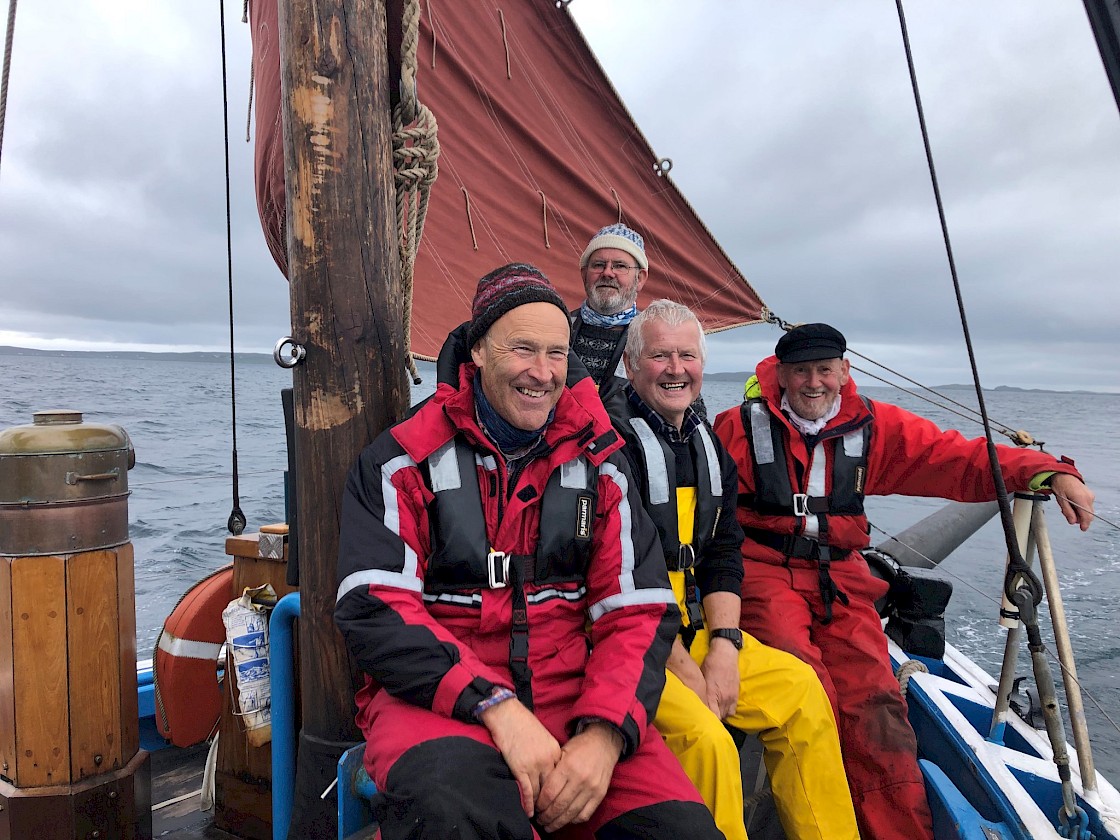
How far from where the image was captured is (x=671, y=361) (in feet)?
7.54

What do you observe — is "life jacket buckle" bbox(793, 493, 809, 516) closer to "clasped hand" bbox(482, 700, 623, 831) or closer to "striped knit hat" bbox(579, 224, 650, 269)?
"striped knit hat" bbox(579, 224, 650, 269)

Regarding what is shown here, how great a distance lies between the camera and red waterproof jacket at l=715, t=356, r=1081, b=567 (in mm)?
2619

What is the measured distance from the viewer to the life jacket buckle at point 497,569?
1.70 m

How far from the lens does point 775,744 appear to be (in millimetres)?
2047

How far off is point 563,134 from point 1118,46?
3.63 meters

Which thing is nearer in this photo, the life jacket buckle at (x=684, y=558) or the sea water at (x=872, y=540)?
the life jacket buckle at (x=684, y=558)

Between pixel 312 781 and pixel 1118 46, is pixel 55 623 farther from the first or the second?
pixel 1118 46

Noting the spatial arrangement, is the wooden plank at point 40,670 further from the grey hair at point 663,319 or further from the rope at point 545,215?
the rope at point 545,215

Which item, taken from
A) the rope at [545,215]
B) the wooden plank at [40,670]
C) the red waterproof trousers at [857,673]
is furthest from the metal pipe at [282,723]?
the rope at [545,215]

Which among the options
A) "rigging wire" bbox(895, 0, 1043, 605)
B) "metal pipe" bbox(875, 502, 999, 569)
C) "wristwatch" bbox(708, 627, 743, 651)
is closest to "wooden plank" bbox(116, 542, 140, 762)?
"wristwatch" bbox(708, 627, 743, 651)

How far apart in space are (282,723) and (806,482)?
1949mm

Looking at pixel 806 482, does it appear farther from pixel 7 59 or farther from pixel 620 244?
pixel 7 59

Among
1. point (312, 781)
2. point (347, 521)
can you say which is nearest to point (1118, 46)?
point (347, 521)

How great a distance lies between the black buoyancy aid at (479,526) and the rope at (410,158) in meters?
0.52
